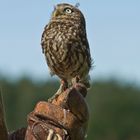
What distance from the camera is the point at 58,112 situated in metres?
7.13

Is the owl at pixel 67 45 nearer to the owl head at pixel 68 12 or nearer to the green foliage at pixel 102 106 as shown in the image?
the owl head at pixel 68 12

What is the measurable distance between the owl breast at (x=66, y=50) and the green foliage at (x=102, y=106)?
38752mm

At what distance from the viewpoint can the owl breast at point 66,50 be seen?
10.6 m

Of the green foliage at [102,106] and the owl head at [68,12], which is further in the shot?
the green foliage at [102,106]

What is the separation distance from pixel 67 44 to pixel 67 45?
0.01 metres

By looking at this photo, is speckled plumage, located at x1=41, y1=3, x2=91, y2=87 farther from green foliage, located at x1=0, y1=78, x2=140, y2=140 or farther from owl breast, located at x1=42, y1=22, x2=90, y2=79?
green foliage, located at x1=0, y1=78, x2=140, y2=140

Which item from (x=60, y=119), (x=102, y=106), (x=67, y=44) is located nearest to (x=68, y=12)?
(x=67, y=44)

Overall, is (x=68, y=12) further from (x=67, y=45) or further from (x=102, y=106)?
(x=102, y=106)

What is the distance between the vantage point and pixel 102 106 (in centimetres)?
7312

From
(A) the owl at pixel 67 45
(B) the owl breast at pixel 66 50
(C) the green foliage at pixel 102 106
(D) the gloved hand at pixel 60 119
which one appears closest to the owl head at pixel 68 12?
(A) the owl at pixel 67 45

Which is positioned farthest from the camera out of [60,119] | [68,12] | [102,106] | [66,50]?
[102,106]

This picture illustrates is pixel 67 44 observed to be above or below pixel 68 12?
below

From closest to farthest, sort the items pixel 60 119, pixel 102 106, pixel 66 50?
pixel 60 119 → pixel 66 50 → pixel 102 106

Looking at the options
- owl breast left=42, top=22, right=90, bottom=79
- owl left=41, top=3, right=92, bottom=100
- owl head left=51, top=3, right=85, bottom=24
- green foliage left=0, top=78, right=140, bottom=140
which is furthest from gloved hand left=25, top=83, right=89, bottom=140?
green foliage left=0, top=78, right=140, bottom=140
